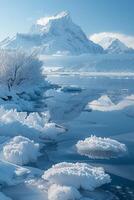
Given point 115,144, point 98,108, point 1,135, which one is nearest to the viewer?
point 115,144

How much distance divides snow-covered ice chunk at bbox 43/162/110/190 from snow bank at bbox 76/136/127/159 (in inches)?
124

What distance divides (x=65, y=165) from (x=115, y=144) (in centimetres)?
446

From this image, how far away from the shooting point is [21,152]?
15.4 m

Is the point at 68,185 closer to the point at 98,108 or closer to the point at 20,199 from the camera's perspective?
the point at 20,199

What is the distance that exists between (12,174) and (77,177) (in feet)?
7.84

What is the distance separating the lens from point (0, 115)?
73.3 feet

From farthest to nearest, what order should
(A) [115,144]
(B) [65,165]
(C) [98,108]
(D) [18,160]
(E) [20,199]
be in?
(C) [98,108] → (A) [115,144] → (D) [18,160] → (B) [65,165] → (E) [20,199]

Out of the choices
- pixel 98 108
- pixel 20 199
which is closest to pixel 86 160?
pixel 20 199

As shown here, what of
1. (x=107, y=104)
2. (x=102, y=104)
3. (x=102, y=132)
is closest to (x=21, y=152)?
(x=102, y=132)

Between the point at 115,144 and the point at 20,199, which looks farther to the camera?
the point at 115,144

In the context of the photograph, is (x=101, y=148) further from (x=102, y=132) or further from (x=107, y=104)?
(x=107, y=104)

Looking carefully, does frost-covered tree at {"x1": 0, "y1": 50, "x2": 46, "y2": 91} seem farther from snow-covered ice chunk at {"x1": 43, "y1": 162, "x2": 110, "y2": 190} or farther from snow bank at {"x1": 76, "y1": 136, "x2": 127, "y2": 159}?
snow-covered ice chunk at {"x1": 43, "y1": 162, "x2": 110, "y2": 190}

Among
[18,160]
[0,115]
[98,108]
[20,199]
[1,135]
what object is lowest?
[20,199]

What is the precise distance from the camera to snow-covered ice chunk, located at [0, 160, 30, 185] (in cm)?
1294
